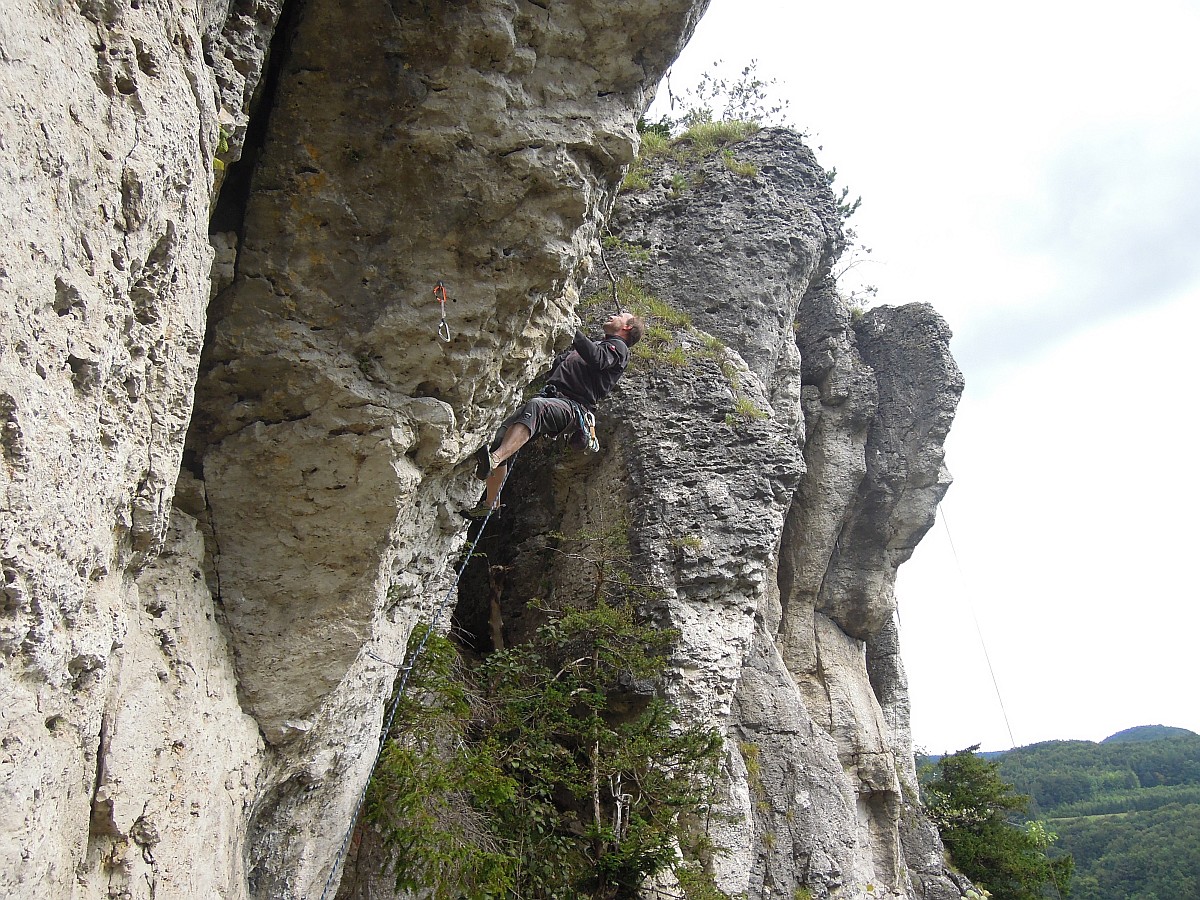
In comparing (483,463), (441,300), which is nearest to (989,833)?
(483,463)

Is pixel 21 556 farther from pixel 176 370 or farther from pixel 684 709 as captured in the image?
pixel 684 709

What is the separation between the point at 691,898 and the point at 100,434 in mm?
5414

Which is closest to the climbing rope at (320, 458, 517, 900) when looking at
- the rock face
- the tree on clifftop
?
the rock face

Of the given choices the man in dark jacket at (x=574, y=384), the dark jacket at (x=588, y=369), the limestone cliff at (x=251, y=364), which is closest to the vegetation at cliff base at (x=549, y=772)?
the limestone cliff at (x=251, y=364)

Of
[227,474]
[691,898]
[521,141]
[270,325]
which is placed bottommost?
[691,898]

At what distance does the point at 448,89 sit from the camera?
3.63m

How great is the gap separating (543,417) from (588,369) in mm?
687

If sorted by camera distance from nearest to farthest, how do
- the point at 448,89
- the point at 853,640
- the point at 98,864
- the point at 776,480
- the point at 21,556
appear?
the point at 21,556
the point at 98,864
the point at 448,89
the point at 776,480
the point at 853,640

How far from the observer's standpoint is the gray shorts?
553 centimetres

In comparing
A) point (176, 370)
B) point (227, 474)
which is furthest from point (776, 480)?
point (176, 370)

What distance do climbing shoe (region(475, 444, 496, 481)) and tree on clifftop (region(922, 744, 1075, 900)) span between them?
14.9 meters

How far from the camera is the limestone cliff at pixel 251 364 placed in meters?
1.95

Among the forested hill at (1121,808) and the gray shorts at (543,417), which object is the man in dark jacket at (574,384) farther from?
the forested hill at (1121,808)

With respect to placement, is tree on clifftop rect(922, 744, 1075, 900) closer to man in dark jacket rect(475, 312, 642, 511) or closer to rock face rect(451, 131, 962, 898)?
rock face rect(451, 131, 962, 898)
